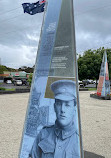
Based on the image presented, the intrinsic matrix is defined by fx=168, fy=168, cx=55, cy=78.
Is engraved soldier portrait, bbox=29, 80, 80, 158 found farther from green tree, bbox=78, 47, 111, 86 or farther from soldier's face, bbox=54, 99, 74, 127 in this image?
green tree, bbox=78, 47, 111, 86

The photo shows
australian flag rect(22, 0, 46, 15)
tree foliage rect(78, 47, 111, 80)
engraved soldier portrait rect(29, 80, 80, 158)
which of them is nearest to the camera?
engraved soldier portrait rect(29, 80, 80, 158)

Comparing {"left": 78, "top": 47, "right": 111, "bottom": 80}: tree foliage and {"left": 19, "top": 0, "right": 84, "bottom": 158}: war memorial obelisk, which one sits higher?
{"left": 78, "top": 47, "right": 111, "bottom": 80}: tree foliage

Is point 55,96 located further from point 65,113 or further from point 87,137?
point 87,137

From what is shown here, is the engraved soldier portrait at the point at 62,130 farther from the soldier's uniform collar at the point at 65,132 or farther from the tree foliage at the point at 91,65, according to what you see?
the tree foliage at the point at 91,65

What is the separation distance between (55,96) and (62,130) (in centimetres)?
51

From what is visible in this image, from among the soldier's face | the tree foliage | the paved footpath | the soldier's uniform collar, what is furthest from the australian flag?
the tree foliage

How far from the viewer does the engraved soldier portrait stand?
2.38 meters

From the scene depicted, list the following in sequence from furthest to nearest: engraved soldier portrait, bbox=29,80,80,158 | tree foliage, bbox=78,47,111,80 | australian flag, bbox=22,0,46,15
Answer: tree foliage, bbox=78,47,111,80
australian flag, bbox=22,0,46,15
engraved soldier portrait, bbox=29,80,80,158

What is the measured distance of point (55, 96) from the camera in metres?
2.59

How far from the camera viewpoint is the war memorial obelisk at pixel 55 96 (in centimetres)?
241

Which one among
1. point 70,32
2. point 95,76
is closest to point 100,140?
point 70,32

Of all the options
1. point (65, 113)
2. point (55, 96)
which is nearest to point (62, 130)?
point (65, 113)

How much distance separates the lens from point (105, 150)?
13.1 feet

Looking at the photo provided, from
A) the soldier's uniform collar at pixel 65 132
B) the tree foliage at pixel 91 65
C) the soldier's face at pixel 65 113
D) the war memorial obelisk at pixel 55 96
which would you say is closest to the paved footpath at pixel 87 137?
the war memorial obelisk at pixel 55 96
